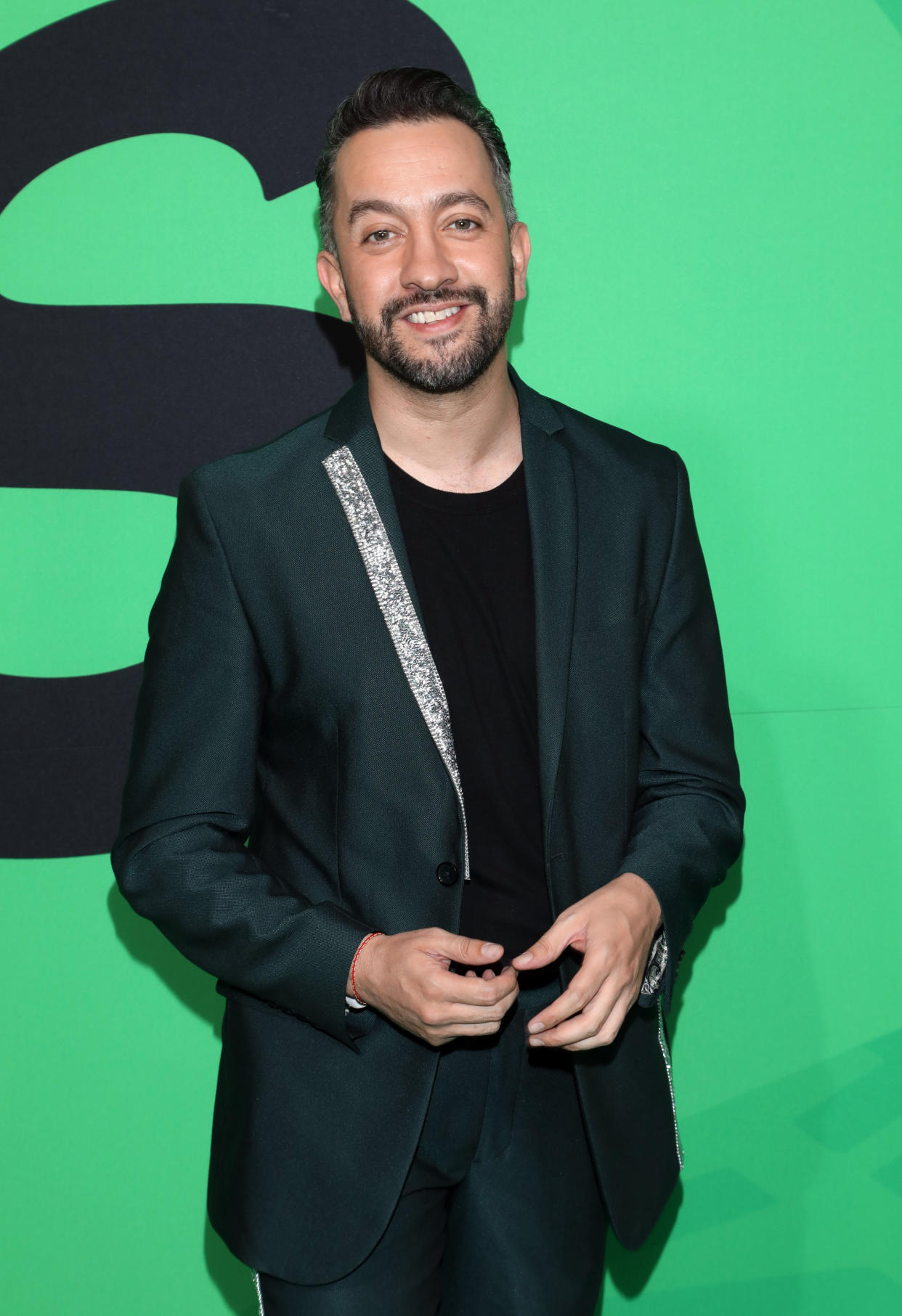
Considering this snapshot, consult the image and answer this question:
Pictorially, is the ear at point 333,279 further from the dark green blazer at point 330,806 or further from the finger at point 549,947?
the finger at point 549,947

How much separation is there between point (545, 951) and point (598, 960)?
8cm

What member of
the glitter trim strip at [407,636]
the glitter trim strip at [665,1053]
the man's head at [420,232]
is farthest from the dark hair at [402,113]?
the glitter trim strip at [665,1053]

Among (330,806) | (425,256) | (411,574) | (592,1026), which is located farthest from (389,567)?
(592,1026)

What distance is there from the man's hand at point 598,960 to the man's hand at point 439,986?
0.18 feet

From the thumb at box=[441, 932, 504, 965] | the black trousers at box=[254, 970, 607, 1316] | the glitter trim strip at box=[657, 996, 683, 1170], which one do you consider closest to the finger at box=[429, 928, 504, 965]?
the thumb at box=[441, 932, 504, 965]

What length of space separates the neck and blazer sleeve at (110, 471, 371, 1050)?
12.2 inches

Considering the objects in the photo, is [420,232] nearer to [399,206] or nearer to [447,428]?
[399,206]

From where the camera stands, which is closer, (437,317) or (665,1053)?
(437,317)

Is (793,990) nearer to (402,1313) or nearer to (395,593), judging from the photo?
(402,1313)

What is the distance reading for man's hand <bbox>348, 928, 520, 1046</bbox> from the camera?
1461 millimetres

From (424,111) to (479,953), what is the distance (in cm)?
121

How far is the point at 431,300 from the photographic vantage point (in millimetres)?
1772

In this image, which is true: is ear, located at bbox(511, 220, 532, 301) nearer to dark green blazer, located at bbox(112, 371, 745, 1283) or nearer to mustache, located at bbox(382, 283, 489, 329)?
mustache, located at bbox(382, 283, 489, 329)

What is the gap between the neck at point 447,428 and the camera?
183cm
